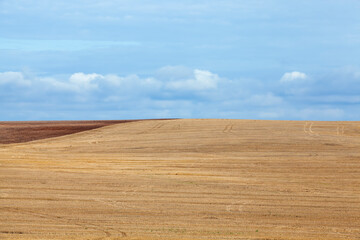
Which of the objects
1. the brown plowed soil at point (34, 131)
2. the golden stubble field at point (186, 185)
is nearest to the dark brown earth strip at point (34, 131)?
the brown plowed soil at point (34, 131)

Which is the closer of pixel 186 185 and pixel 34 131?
pixel 186 185

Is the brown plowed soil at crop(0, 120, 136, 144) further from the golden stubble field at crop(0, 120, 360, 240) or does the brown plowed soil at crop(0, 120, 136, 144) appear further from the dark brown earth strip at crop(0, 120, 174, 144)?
the golden stubble field at crop(0, 120, 360, 240)

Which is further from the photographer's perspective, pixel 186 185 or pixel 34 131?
pixel 34 131

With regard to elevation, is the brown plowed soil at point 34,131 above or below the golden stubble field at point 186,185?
above

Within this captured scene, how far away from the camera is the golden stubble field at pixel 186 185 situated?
14.5 m

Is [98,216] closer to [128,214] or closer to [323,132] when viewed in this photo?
[128,214]

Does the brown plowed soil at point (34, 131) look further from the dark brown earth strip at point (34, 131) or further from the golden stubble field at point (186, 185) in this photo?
the golden stubble field at point (186, 185)

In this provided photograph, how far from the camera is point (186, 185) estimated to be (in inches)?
794

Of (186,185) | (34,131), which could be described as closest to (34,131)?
(34,131)

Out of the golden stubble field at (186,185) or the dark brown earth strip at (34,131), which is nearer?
the golden stubble field at (186,185)

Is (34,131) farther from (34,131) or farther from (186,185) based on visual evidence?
(186,185)

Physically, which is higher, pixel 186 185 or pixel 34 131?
pixel 34 131

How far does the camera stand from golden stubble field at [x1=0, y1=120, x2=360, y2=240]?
47.5 ft

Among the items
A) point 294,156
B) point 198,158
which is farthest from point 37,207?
point 294,156
